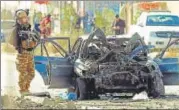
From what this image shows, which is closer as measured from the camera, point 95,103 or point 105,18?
point 105,18

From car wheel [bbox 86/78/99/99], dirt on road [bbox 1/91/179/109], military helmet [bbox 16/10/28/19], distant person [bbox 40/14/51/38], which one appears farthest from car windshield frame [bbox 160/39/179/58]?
military helmet [bbox 16/10/28/19]

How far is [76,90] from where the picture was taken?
4.71 metres

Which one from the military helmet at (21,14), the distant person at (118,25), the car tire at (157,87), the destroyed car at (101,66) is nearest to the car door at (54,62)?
the destroyed car at (101,66)

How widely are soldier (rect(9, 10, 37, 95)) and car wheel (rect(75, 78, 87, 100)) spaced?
45cm

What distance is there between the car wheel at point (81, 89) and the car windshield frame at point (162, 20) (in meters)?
0.85

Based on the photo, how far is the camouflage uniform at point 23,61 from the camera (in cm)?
462

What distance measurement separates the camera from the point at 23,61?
465 cm

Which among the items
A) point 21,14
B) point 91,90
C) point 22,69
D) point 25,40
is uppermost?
point 21,14

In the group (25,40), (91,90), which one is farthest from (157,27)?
(25,40)

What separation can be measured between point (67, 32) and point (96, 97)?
0.71 m

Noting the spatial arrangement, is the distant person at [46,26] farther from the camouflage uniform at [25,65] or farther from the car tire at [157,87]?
the car tire at [157,87]

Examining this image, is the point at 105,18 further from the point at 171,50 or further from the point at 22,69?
the point at 22,69

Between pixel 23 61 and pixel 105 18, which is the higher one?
pixel 105 18

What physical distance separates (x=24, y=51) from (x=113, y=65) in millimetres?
878
